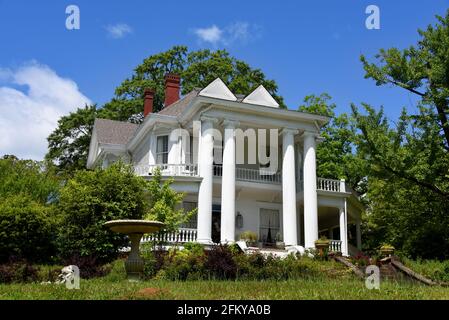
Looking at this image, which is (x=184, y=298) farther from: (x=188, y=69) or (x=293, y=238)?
(x=188, y=69)

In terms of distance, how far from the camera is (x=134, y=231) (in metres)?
14.5

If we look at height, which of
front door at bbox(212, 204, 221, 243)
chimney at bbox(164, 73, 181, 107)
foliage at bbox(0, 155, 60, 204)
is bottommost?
front door at bbox(212, 204, 221, 243)

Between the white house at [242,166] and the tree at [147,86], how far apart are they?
44.9 feet

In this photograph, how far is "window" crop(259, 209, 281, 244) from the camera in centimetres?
2852

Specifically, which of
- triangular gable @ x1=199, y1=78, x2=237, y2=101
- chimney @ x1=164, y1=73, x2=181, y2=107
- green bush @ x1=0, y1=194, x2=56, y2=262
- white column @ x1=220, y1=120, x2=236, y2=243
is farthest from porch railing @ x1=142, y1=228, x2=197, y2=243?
chimney @ x1=164, y1=73, x2=181, y2=107

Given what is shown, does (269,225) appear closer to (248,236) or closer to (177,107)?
(248,236)

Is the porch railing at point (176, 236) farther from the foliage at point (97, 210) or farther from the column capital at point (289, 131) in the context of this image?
the column capital at point (289, 131)

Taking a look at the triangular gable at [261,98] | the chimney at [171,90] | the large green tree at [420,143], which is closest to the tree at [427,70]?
the large green tree at [420,143]

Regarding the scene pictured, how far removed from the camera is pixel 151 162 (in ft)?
94.9

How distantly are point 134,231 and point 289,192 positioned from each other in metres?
12.8

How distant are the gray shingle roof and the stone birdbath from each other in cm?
2080

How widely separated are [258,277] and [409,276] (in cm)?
582

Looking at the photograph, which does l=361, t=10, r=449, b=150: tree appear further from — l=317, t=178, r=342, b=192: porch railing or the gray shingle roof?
the gray shingle roof
